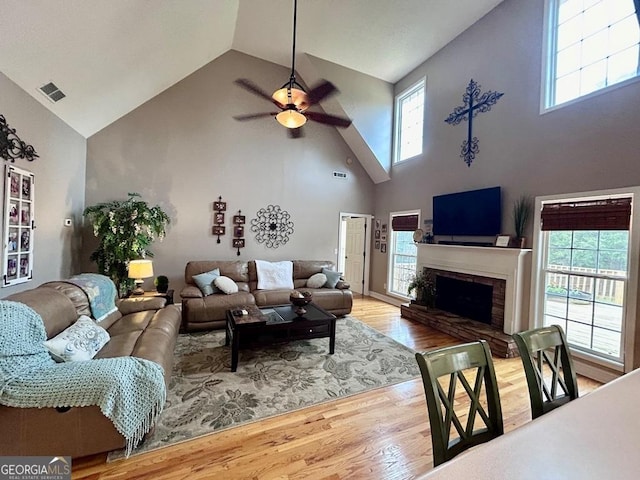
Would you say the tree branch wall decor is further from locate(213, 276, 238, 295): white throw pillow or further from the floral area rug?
the floral area rug

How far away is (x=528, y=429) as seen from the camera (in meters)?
0.96

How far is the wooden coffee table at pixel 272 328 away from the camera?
9.90 feet

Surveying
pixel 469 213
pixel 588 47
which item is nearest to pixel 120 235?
pixel 469 213

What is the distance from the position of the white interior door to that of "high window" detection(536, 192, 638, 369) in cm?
385

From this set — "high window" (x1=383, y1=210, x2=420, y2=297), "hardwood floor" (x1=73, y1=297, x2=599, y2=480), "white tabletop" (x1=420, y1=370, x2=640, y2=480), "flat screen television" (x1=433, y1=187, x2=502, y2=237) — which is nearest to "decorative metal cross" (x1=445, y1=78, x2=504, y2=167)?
"flat screen television" (x1=433, y1=187, x2=502, y2=237)

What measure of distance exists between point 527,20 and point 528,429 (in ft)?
16.6

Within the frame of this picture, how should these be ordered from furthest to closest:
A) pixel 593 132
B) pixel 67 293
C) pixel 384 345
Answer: pixel 384 345, pixel 593 132, pixel 67 293

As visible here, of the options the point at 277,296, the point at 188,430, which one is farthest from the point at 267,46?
the point at 188,430

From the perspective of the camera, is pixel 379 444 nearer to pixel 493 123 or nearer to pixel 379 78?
pixel 493 123

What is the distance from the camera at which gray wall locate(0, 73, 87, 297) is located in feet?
9.32

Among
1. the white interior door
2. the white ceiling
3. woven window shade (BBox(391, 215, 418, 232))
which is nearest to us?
the white ceiling

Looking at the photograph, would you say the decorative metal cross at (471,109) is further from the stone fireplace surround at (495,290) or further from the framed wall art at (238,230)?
the framed wall art at (238,230)

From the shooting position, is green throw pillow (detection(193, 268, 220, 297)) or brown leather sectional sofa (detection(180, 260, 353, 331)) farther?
green throw pillow (detection(193, 268, 220, 297))

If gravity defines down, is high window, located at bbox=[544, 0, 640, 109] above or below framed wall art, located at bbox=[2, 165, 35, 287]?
above
